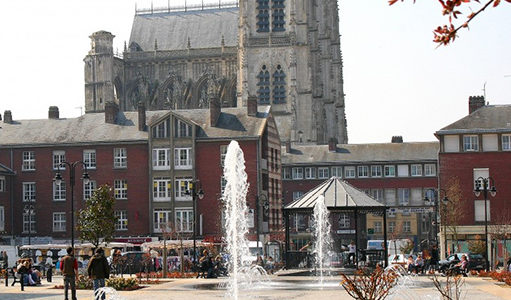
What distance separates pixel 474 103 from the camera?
80125mm

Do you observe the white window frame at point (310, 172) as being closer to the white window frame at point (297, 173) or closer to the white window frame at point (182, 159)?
the white window frame at point (297, 173)

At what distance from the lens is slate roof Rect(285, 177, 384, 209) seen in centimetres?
4756

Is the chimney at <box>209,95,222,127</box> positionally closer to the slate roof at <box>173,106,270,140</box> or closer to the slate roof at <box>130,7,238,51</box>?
the slate roof at <box>173,106,270,140</box>

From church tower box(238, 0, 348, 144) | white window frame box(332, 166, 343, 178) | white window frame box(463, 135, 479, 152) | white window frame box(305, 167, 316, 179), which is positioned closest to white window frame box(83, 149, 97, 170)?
white window frame box(463, 135, 479, 152)

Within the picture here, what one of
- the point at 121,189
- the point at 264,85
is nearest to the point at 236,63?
the point at 264,85

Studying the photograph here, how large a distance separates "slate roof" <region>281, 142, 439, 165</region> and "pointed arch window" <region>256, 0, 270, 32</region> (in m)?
20.9

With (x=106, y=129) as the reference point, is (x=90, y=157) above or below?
below

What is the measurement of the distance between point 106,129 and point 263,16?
45845mm

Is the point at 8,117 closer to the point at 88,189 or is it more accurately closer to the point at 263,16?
the point at 88,189

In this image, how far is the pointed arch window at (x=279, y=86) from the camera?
120 m

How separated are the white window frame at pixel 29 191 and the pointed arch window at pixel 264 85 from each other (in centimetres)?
4393

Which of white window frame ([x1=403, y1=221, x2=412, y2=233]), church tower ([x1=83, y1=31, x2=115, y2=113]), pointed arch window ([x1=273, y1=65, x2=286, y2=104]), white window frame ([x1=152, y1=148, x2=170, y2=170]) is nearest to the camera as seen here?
white window frame ([x1=152, y1=148, x2=170, y2=170])

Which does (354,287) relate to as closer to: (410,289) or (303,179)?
(410,289)

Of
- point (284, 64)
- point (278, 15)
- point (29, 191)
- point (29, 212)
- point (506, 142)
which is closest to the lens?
point (29, 212)
